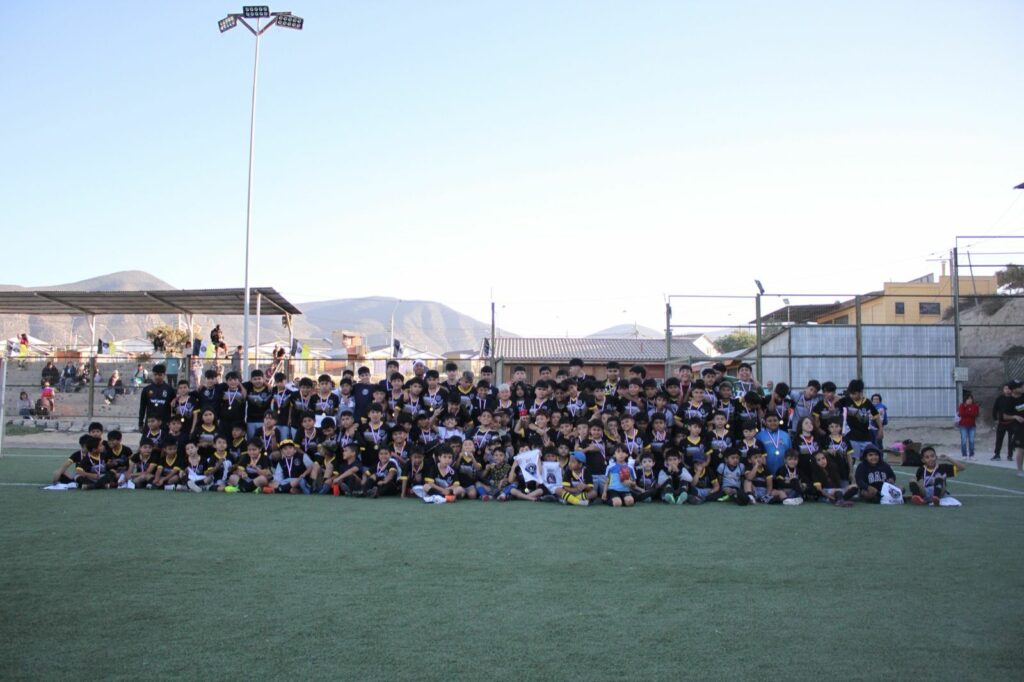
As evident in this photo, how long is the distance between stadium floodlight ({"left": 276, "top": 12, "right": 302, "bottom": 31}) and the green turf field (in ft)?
56.9

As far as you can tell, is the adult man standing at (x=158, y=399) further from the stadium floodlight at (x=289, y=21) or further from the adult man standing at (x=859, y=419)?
the stadium floodlight at (x=289, y=21)

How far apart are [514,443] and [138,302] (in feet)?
54.5

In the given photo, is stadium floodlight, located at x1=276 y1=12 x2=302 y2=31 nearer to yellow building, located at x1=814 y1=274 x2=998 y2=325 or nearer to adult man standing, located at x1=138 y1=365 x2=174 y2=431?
adult man standing, located at x1=138 y1=365 x2=174 y2=431

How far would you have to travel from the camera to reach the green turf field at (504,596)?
4.02 metres

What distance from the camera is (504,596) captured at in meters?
5.25

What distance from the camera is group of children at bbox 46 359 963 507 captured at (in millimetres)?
10594

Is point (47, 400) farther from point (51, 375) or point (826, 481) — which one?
point (826, 481)

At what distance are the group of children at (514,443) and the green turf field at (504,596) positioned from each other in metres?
1.75

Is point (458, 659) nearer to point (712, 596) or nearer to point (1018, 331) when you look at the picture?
point (712, 596)

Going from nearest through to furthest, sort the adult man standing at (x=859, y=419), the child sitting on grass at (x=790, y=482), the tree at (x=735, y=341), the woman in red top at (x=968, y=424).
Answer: the child sitting on grass at (x=790, y=482) < the adult man standing at (x=859, y=419) < the woman in red top at (x=968, y=424) < the tree at (x=735, y=341)

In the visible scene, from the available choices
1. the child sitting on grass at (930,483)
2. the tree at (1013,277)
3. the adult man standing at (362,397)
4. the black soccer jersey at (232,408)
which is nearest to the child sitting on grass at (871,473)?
the child sitting on grass at (930,483)

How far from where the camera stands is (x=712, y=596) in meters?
5.31

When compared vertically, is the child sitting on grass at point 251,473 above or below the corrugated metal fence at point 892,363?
below

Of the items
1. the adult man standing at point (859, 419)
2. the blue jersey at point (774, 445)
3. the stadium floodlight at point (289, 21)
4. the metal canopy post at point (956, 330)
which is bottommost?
the blue jersey at point (774, 445)
